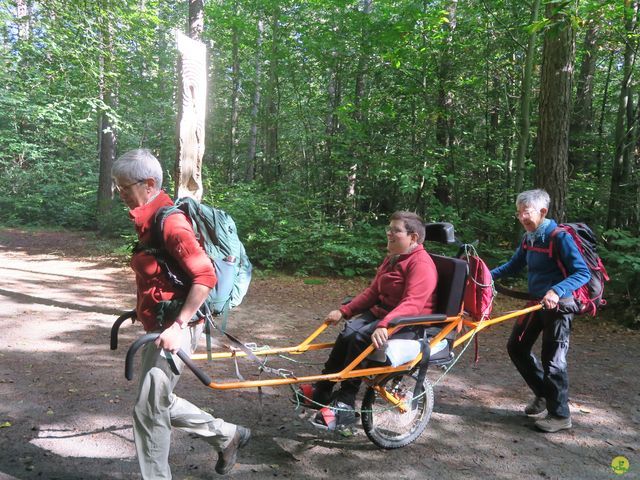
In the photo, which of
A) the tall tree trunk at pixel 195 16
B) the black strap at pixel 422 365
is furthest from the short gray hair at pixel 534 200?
the tall tree trunk at pixel 195 16

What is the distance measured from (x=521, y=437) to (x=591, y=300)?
125 cm

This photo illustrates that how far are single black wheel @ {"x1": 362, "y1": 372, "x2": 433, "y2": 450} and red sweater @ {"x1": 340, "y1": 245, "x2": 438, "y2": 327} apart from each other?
495 mm

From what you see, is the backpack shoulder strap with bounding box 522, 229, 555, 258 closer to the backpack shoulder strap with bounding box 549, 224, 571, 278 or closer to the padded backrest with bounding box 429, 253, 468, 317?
the backpack shoulder strap with bounding box 549, 224, 571, 278

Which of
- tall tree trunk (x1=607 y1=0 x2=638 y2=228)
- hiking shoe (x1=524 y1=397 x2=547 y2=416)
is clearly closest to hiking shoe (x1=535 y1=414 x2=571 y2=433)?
hiking shoe (x1=524 y1=397 x2=547 y2=416)

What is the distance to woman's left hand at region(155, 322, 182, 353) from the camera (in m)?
2.38

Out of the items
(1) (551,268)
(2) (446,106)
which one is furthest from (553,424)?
(2) (446,106)

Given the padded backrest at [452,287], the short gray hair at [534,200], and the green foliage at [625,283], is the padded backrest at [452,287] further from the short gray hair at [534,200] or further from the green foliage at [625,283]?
the green foliage at [625,283]

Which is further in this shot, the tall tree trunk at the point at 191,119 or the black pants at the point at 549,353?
the tall tree trunk at the point at 191,119

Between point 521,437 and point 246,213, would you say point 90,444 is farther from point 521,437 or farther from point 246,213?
point 246,213

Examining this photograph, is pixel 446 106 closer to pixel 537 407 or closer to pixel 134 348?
pixel 537 407

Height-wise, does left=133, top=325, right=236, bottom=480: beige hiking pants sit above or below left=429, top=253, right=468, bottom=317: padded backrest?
below

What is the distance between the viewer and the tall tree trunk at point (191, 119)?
21.8ft

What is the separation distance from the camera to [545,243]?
12.5ft

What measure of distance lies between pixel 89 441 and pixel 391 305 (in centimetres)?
240
